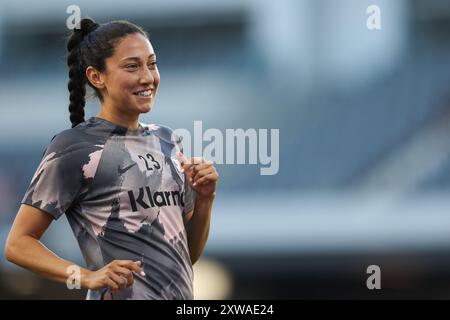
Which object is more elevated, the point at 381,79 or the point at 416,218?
the point at 381,79

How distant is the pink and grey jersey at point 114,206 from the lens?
77.1 inches

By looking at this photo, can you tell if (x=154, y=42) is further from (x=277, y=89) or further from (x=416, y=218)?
(x=416, y=218)

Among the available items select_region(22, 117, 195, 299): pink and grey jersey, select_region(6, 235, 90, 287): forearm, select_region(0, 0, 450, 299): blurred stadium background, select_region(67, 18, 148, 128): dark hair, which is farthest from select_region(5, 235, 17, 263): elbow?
select_region(0, 0, 450, 299): blurred stadium background

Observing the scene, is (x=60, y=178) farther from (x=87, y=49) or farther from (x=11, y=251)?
(x=87, y=49)

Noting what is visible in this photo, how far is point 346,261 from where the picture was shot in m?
6.52

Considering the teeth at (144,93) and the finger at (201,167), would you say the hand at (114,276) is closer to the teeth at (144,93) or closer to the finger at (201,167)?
the finger at (201,167)

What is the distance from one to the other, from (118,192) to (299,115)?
18.2 feet

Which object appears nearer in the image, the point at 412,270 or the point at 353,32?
the point at 412,270

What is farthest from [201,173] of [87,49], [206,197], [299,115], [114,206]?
[299,115]

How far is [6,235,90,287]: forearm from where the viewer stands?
189 cm
